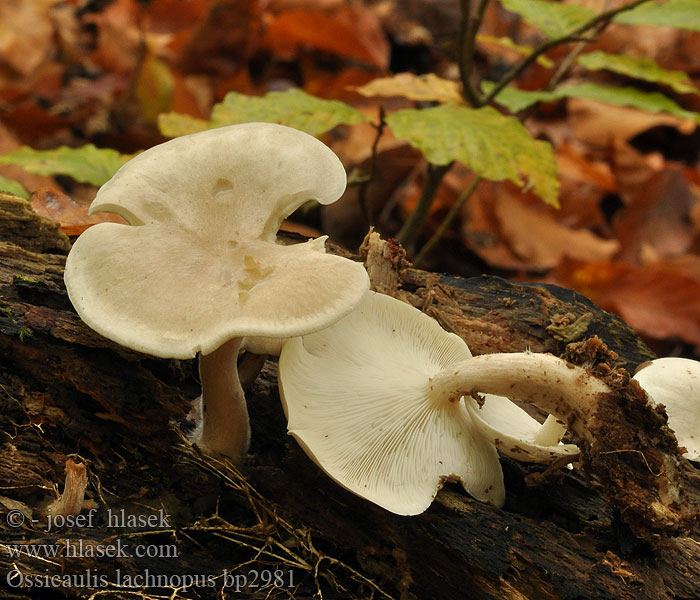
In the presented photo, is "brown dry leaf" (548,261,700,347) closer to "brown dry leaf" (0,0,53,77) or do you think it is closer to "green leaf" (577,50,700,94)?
"green leaf" (577,50,700,94)

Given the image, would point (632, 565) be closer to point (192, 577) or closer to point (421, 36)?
point (192, 577)

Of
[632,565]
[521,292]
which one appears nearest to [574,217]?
[521,292]

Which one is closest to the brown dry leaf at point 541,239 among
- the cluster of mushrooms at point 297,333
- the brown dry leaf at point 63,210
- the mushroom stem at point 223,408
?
the cluster of mushrooms at point 297,333

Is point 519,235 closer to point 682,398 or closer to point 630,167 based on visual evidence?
point 630,167

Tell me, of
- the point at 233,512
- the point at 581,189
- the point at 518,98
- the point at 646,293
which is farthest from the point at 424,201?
the point at 581,189

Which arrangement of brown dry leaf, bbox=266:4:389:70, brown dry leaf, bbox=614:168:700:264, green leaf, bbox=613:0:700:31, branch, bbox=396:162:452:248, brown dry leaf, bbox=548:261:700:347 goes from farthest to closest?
brown dry leaf, bbox=266:4:389:70 → brown dry leaf, bbox=614:168:700:264 → brown dry leaf, bbox=548:261:700:347 → branch, bbox=396:162:452:248 → green leaf, bbox=613:0:700:31

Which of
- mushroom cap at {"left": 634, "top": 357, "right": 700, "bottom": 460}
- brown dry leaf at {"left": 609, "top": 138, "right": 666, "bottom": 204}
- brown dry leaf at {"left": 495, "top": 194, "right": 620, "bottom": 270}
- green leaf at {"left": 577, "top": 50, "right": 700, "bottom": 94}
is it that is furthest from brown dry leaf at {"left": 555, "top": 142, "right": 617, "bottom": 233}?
mushroom cap at {"left": 634, "top": 357, "right": 700, "bottom": 460}

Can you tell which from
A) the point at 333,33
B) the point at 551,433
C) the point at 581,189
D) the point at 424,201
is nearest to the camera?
the point at 551,433
